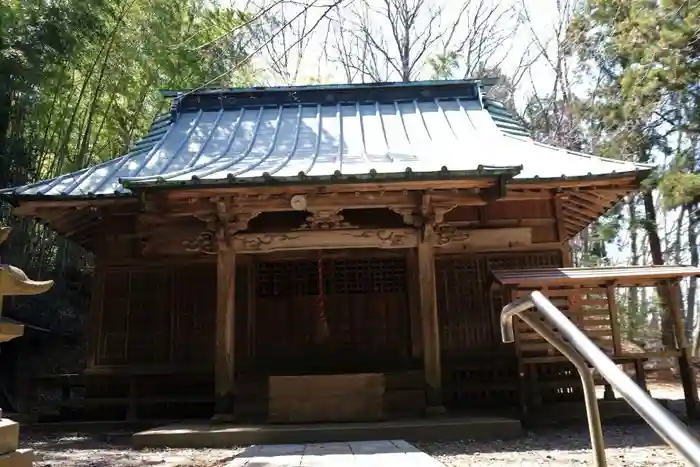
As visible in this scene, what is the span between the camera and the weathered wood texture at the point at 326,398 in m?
6.59

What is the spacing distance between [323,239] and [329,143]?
2.24m

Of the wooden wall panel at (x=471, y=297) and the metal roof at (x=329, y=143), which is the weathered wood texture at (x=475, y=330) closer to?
the wooden wall panel at (x=471, y=297)

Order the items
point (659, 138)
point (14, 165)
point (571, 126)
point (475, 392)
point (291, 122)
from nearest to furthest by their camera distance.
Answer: point (475, 392) < point (291, 122) < point (14, 165) < point (659, 138) < point (571, 126)

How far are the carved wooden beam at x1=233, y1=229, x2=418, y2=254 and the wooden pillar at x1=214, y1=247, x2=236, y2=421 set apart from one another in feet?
0.79

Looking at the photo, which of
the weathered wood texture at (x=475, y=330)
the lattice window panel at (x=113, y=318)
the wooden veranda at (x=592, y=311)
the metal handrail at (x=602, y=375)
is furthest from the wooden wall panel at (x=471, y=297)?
the metal handrail at (x=602, y=375)

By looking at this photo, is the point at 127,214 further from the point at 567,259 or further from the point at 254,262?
the point at 567,259

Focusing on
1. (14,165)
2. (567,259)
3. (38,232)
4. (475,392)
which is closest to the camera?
(475,392)

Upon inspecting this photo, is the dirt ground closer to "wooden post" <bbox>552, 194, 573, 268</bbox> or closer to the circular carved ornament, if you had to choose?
"wooden post" <bbox>552, 194, 573, 268</bbox>

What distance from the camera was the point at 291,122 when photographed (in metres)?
10.1

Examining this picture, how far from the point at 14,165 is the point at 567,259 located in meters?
10.7

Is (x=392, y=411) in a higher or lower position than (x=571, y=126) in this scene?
lower

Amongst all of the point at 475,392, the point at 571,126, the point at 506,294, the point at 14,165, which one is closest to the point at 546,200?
the point at 506,294

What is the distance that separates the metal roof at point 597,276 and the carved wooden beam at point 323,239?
1386mm

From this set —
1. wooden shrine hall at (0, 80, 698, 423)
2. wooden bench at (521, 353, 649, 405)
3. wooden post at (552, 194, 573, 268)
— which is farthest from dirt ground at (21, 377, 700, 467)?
wooden post at (552, 194, 573, 268)
